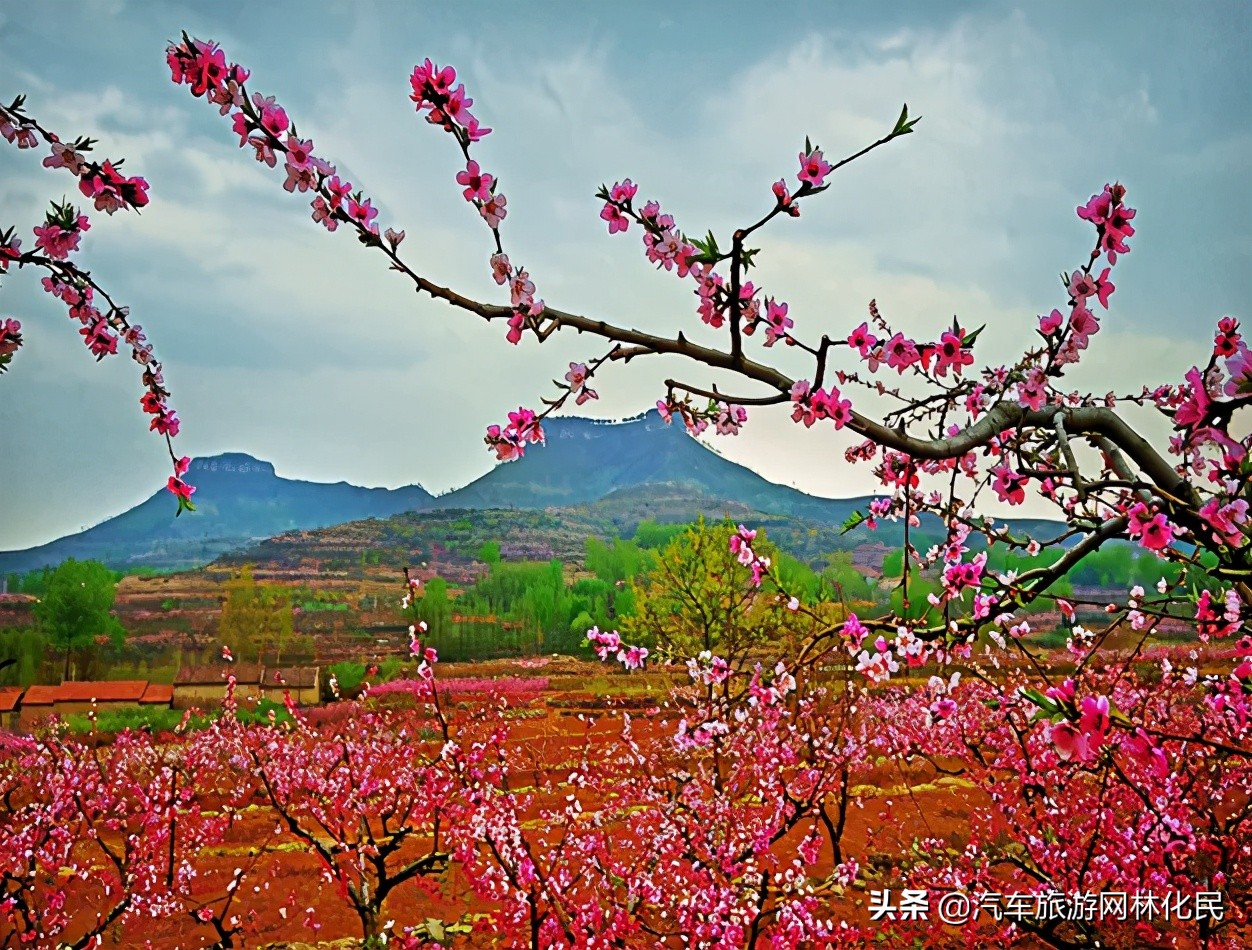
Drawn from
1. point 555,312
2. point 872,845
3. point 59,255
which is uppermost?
point 59,255

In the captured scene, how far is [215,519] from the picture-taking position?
403cm

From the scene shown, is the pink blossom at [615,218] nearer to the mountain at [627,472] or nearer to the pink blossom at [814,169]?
the pink blossom at [814,169]

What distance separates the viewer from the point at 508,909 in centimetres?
206

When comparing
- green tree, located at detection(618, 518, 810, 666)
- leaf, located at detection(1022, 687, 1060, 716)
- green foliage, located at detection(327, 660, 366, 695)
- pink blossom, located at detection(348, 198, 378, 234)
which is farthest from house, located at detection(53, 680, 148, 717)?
leaf, located at detection(1022, 687, 1060, 716)

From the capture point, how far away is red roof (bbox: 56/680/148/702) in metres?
3.26

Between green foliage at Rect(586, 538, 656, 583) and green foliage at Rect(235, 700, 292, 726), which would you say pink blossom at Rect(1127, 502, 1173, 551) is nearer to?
green foliage at Rect(235, 700, 292, 726)

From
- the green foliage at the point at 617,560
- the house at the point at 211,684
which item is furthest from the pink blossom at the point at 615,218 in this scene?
the green foliage at the point at 617,560

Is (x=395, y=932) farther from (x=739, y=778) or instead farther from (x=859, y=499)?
(x=859, y=499)

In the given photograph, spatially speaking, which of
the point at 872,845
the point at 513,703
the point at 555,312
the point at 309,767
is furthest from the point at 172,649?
the point at 555,312

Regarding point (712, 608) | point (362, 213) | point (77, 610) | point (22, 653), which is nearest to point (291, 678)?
point (77, 610)

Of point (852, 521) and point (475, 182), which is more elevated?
point (475, 182)

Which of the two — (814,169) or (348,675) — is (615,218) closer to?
(814,169)

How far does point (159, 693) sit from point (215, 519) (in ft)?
3.04

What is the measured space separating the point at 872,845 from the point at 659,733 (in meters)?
1.28
